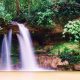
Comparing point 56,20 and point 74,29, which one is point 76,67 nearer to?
point 74,29

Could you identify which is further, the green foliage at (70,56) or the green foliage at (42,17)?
the green foliage at (42,17)

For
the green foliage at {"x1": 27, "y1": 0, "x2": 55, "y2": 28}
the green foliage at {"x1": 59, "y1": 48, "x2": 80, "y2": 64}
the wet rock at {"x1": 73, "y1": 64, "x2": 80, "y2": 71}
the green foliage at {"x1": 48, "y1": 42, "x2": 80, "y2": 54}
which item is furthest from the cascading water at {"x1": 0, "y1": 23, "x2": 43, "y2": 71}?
the wet rock at {"x1": 73, "y1": 64, "x2": 80, "y2": 71}

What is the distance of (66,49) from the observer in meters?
14.0

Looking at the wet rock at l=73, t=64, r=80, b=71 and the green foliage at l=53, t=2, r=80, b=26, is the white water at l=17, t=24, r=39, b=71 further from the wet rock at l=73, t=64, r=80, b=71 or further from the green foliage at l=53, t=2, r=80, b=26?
the wet rock at l=73, t=64, r=80, b=71

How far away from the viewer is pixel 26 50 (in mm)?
14648

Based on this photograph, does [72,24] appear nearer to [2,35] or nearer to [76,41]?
[76,41]

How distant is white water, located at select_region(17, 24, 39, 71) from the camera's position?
14295 millimetres

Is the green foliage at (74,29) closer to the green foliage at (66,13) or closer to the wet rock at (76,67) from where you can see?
the green foliage at (66,13)

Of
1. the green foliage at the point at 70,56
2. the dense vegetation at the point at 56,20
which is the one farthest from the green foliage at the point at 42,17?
the green foliage at the point at 70,56

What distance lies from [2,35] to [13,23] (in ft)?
2.68

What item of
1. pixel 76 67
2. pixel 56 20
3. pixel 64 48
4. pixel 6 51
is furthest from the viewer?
pixel 56 20

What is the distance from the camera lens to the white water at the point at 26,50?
14295 millimetres

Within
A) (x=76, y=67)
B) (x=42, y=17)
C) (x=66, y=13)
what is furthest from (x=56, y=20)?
(x=76, y=67)

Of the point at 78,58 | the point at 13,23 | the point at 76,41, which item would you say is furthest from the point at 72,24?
the point at 13,23
